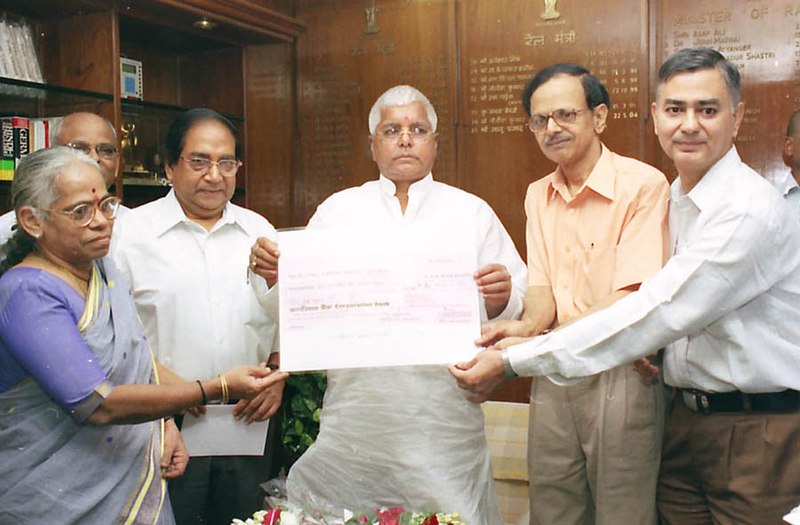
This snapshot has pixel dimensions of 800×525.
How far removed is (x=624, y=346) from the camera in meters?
1.86

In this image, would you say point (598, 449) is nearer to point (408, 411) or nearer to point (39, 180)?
point (408, 411)

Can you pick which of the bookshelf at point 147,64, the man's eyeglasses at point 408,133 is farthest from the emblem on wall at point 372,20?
the man's eyeglasses at point 408,133

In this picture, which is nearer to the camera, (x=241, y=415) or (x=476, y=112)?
(x=241, y=415)

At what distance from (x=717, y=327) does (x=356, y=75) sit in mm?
2717

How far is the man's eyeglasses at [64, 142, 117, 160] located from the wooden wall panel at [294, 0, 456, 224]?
1.67 meters

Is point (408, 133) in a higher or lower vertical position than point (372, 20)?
lower

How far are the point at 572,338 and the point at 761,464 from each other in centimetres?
53

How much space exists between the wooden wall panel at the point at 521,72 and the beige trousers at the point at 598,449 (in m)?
1.65

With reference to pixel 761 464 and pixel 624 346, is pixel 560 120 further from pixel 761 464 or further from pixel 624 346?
pixel 761 464

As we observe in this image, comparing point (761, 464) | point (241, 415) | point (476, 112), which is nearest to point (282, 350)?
point (241, 415)

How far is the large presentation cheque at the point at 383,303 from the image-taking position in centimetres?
194

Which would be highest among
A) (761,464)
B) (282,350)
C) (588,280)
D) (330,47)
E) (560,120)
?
(330,47)

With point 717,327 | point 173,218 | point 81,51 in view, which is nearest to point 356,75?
point 81,51

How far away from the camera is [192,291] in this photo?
2.28m
